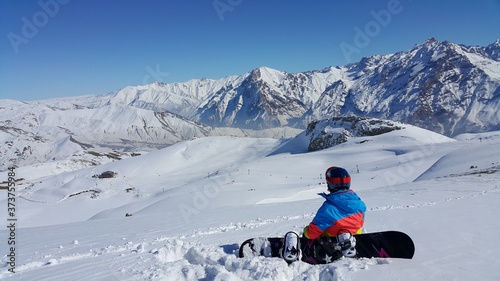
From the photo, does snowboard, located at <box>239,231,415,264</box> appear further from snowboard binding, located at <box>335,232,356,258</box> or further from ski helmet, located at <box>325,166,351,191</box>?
ski helmet, located at <box>325,166,351,191</box>

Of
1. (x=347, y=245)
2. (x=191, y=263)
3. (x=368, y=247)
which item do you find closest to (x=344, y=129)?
(x=368, y=247)

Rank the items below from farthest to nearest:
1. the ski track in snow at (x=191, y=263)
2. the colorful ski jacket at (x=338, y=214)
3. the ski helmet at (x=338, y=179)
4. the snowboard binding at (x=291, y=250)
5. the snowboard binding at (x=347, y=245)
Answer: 1. the ski helmet at (x=338, y=179)
2. the colorful ski jacket at (x=338, y=214)
3. the snowboard binding at (x=347, y=245)
4. the snowboard binding at (x=291, y=250)
5. the ski track in snow at (x=191, y=263)

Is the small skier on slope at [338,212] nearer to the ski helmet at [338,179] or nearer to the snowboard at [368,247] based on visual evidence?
the ski helmet at [338,179]

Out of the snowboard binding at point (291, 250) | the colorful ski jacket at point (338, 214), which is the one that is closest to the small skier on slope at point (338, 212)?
the colorful ski jacket at point (338, 214)

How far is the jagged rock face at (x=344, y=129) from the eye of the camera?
7331cm

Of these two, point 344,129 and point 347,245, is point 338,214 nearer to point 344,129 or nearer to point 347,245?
point 347,245

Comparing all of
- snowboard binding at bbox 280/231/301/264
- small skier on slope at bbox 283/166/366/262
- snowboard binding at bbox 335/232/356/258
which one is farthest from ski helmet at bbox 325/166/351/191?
snowboard binding at bbox 280/231/301/264

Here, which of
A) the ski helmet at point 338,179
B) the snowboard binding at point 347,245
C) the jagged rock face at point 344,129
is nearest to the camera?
the snowboard binding at point 347,245

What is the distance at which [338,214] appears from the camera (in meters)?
5.48

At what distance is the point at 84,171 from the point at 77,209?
31426 mm

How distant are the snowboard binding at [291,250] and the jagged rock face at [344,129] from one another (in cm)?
7017

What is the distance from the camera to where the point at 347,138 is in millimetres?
72875

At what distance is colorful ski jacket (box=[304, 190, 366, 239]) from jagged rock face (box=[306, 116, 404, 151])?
69.4m

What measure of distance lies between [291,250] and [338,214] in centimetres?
106
